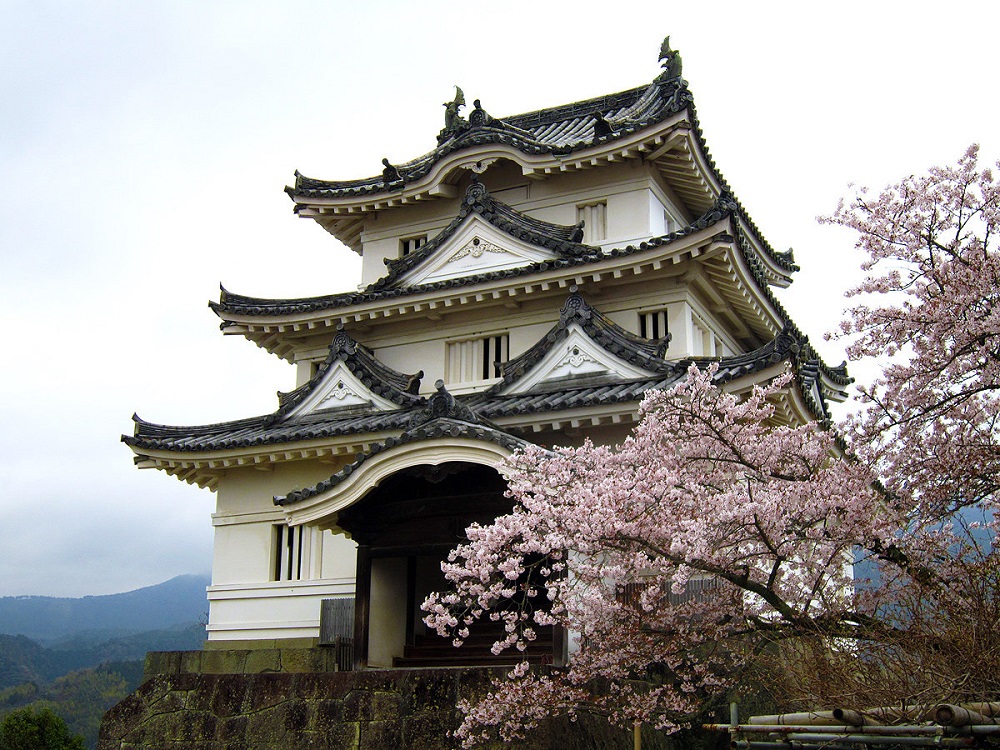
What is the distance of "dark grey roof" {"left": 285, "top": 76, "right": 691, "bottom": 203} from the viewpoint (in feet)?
65.1

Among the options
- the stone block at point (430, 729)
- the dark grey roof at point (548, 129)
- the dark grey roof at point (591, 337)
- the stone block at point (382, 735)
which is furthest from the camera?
the dark grey roof at point (548, 129)

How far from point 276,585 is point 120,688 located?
2011 inches

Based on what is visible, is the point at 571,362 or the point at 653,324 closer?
the point at 571,362

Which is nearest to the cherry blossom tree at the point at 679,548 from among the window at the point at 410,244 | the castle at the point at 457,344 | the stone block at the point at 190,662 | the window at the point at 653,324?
the castle at the point at 457,344

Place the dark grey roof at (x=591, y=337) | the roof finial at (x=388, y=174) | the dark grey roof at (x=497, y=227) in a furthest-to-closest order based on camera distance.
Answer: the roof finial at (x=388, y=174) < the dark grey roof at (x=497, y=227) < the dark grey roof at (x=591, y=337)

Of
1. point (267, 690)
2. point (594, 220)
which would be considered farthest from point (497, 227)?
point (267, 690)

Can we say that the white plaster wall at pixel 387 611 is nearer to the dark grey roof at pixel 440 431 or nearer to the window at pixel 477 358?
the dark grey roof at pixel 440 431

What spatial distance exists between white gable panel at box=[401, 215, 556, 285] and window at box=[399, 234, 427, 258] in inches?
67.7

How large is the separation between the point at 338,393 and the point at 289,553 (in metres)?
Result: 3.09

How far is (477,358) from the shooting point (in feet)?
64.8

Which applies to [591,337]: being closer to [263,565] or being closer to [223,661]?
[263,565]

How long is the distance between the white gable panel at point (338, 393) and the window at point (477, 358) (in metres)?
1.74

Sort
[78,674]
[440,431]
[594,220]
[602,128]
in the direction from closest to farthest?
[440,431] → [602,128] → [594,220] → [78,674]

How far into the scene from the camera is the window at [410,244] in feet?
72.2
